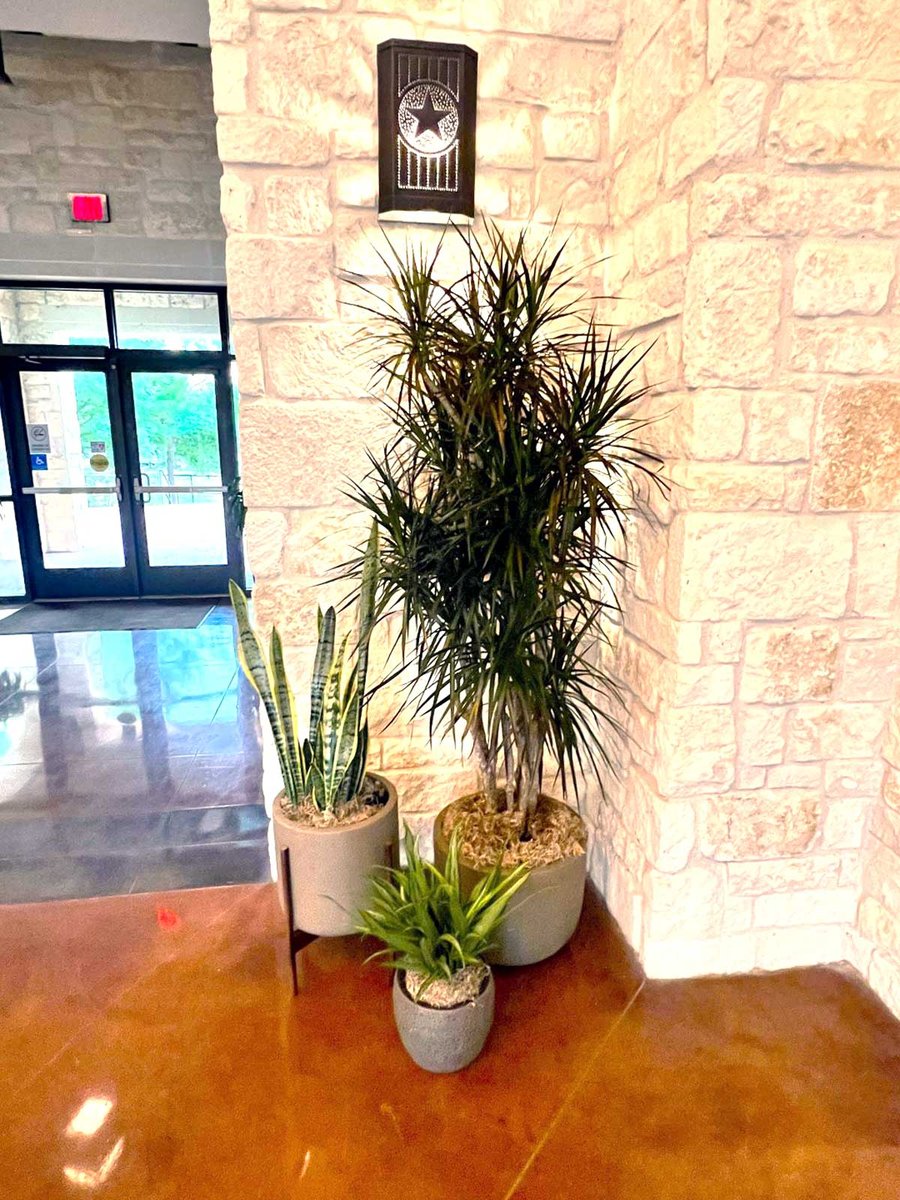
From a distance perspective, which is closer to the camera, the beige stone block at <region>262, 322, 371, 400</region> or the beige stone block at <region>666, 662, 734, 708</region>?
the beige stone block at <region>666, 662, 734, 708</region>

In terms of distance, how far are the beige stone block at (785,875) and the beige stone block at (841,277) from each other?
4.36 ft

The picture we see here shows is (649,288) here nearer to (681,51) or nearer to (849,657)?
(681,51)

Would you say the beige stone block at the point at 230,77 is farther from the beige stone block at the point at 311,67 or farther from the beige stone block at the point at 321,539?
the beige stone block at the point at 321,539

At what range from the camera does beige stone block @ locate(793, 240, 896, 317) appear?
5.11ft

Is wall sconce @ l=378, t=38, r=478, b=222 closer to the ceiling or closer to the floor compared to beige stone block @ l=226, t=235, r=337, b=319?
closer to the ceiling

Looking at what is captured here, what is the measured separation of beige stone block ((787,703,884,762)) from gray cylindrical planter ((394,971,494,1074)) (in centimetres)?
94

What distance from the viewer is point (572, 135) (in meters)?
1.98

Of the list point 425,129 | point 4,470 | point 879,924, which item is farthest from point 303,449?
point 4,470

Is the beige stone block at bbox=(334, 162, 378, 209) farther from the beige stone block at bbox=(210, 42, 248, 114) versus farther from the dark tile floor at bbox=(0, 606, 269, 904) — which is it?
the dark tile floor at bbox=(0, 606, 269, 904)

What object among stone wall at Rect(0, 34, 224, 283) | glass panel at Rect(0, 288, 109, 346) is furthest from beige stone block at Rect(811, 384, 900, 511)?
glass panel at Rect(0, 288, 109, 346)

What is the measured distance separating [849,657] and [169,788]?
2.48m

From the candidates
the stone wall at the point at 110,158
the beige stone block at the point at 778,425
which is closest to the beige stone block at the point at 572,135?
the beige stone block at the point at 778,425

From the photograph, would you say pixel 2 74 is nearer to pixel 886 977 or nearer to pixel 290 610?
pixel 290 610

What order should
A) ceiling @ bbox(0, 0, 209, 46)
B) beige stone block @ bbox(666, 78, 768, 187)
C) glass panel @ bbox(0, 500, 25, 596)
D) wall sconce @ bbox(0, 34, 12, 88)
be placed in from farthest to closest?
glass panel @ bbox(0, 500, 25, 596) → wall sconce @ bbox(0, 34, 12, 88) → ceiling @ bbox(0, 0, 209, 46) → beige stone block @ bbox(666, 78, 768, 187)
